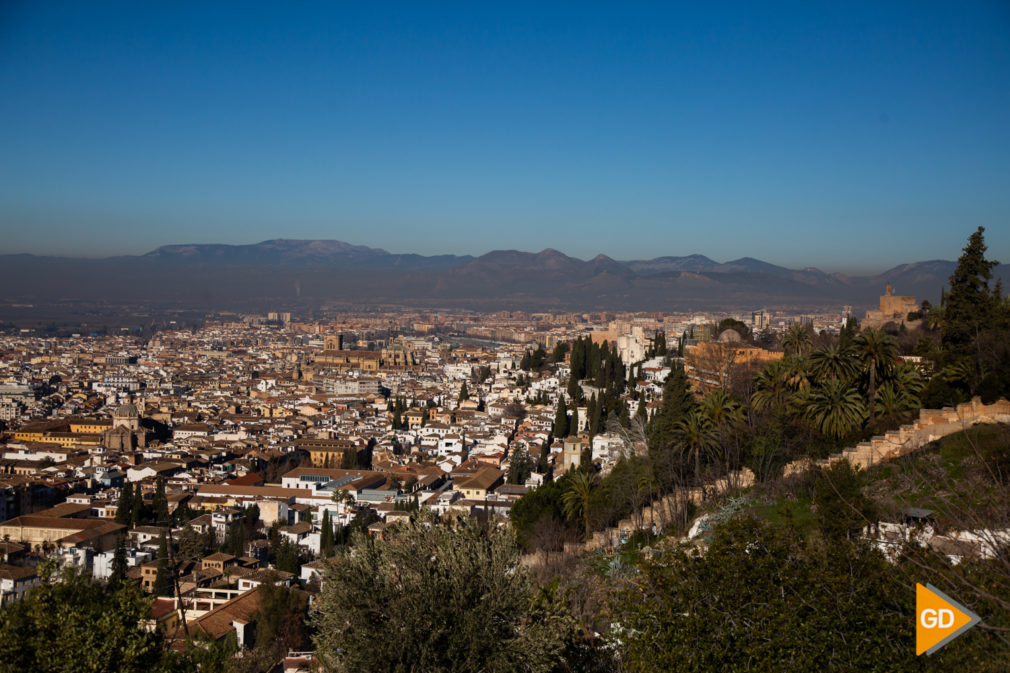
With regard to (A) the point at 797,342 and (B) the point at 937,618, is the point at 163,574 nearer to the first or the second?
(A) the point at 797,342

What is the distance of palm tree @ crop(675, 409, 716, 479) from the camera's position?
615 inches

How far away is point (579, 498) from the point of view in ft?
56.4

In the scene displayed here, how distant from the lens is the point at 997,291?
53.8 ft

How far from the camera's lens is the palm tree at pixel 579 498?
16.8 m

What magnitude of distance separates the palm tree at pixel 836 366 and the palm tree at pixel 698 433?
2296 mm

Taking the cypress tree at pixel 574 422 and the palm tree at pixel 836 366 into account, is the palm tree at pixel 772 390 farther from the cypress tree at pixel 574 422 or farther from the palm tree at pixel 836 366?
the cypress tree at pixel 574 422

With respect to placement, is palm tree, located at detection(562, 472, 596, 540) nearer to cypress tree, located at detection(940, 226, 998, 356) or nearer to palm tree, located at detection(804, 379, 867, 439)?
palm tree, located at detection(804, 379, 867, 439)

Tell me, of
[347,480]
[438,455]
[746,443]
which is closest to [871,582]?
[746,443]

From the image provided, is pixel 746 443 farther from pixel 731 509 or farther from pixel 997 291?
pixel 997 291

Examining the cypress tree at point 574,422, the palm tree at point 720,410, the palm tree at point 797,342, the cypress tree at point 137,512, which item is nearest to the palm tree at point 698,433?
the palm tree at point 720,410

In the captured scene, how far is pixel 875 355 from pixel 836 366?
73cm

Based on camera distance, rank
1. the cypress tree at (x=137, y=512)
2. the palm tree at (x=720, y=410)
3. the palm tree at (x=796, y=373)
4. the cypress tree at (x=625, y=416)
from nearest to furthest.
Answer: the palm tree at (x=720, y=410), the palm tree at (x=796, y=373), the cypress tree at (x=137, y=512), the cypress tree at (x=625, y=416)

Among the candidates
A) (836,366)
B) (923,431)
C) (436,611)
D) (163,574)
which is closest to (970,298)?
(836,366)

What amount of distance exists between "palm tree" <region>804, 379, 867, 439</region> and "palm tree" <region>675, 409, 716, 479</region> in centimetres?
192
